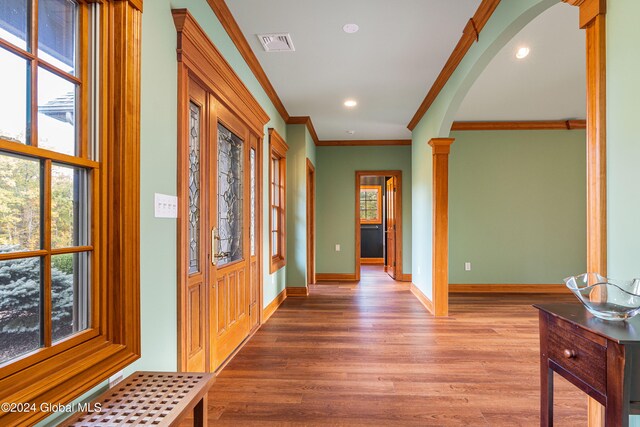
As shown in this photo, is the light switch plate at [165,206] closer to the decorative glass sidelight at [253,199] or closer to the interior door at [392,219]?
the decorative glass sidelight at [253,199]

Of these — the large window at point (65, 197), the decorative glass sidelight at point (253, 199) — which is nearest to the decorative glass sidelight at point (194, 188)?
the large window at point (65, 197)

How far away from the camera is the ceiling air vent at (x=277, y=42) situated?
9.05ft

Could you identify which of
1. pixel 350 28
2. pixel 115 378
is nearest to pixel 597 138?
pixel 350 28

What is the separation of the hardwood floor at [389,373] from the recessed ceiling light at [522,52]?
260cm

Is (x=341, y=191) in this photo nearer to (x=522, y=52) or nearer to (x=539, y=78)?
(x=539, y=78)

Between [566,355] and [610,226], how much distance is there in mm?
526

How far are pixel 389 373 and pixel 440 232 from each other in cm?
201

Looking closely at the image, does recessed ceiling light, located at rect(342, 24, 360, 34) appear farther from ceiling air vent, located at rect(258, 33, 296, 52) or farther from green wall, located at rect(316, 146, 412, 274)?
green wall, located at rect(316, 146, 412, 274)

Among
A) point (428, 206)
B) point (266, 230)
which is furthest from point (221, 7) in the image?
point (428, 206)

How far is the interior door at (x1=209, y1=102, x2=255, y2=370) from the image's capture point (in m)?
2.42

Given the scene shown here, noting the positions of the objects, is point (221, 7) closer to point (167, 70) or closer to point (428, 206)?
point (167, 70)

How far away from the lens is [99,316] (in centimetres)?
132

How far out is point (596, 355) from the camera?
1.06 metres

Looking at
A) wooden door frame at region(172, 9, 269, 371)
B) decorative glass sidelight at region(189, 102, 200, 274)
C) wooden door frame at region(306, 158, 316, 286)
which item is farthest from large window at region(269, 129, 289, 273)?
decorative glass sidelight at region(189, 102, 200, 274)
